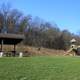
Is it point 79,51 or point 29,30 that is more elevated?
point 29,30

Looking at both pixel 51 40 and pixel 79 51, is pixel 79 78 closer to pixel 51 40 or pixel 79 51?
pixel 79 51

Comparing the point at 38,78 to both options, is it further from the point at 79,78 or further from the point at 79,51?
the point at 79,51

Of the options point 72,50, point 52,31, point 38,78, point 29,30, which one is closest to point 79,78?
point 38,78

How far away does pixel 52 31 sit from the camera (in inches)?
3784

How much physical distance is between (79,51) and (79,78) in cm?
6184

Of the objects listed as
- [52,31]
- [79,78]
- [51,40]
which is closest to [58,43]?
[51,40]

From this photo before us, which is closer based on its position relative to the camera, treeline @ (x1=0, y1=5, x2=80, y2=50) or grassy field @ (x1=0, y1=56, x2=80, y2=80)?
grassy field @ (x1=0, y1=56, x2=80, y2=80)

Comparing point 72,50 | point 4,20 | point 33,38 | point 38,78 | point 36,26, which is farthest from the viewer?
point 36,26

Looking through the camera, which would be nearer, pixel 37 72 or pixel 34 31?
pixel 37 72

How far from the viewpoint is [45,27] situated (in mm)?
96688

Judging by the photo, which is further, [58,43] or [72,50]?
[58,43]

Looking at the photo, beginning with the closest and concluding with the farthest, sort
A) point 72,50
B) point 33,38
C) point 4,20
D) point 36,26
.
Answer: point 72,50
point 4,20
point 33,38
point 36,26

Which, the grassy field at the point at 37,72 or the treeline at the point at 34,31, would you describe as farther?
the treeline at the point at 34,31

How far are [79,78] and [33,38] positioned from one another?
7420cm
